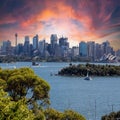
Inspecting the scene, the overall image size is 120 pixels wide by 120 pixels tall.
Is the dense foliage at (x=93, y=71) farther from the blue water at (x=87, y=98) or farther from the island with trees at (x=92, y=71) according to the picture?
the blue water at (x=87, y=98)

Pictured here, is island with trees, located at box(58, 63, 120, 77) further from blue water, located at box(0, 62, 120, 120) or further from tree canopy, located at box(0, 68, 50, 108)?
tree canopy, located at box(0, 68, 50, 108)

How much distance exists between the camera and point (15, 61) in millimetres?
67000

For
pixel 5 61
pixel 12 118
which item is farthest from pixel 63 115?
pixel 5 61

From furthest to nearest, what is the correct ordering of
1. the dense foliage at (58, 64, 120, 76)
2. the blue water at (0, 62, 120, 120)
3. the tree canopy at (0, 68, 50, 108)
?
1. the dense foliage at (58, 64, 120, 76)
2. the blue water at (0, 62, 120, 120)
3. the tree canopy at (0, 68, 50, 108)

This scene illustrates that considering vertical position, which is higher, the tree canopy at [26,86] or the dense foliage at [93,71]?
the tree canopy at [26,86]

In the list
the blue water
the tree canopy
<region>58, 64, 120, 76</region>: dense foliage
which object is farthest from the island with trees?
the tree canopy

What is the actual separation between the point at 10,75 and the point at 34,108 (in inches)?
40.2

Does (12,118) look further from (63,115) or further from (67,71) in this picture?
(67,71)

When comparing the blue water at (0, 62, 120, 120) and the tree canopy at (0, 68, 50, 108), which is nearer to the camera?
the tree canopy at (0, 68, 50, 108)

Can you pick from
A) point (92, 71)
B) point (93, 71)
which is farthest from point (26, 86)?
point (93, 71)

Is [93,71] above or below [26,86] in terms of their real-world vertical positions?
below

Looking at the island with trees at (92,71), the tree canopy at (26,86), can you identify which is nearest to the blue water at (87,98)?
the tree canopy at (26,86)

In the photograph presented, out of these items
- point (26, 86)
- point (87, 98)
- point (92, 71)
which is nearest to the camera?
point (26, 86)

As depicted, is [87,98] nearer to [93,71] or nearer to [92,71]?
[92,71]
